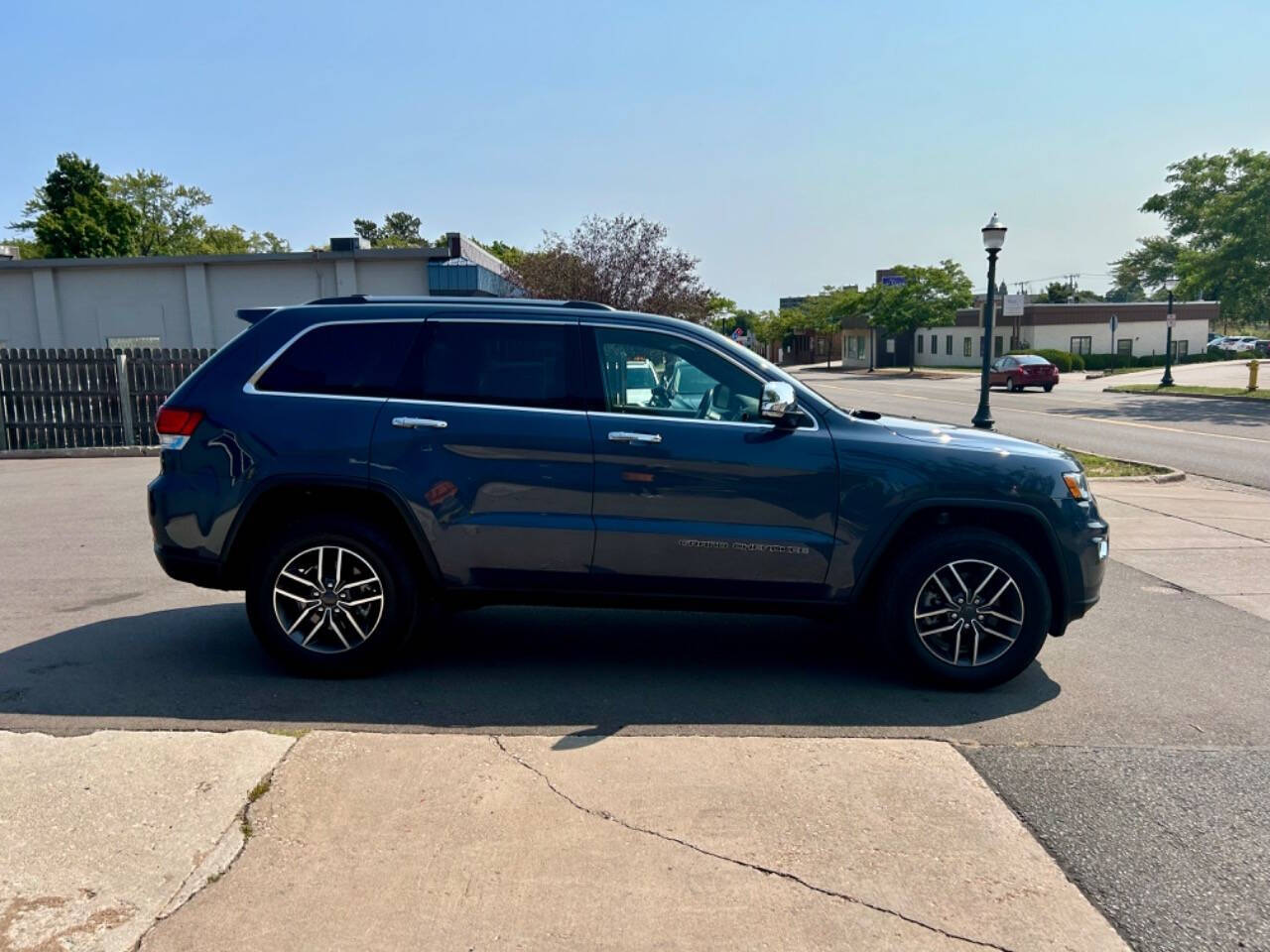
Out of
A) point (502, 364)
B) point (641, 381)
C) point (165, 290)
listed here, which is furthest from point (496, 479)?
point (165, 290)

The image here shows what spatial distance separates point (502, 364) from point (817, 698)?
7.98 ft

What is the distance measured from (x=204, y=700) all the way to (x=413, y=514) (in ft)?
4.51

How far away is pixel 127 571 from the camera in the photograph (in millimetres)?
7551

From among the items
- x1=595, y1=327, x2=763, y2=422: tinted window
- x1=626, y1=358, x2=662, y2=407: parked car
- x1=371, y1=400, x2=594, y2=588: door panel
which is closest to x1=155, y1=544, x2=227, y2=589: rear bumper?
x1=371, y1=400, x2=594, y2=588: door panel

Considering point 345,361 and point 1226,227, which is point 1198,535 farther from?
point 1226,227

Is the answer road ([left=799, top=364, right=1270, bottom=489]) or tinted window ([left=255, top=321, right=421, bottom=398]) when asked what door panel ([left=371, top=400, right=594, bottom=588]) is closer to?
tinted window ([left=255, top=321, right=421, bottom=398])

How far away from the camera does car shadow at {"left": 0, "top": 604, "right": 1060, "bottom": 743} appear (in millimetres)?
4551

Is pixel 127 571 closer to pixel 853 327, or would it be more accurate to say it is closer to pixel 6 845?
pixel 6 845

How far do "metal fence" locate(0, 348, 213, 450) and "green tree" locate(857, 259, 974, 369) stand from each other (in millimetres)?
52749

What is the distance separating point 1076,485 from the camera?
5.06 m

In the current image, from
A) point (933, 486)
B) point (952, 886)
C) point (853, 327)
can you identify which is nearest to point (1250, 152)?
point (933, 486)

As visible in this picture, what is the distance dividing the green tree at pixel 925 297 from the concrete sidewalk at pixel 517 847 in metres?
61.0

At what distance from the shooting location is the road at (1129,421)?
1656cm

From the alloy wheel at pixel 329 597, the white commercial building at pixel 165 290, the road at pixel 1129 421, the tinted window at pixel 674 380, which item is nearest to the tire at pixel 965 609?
the tinted window at pixel 674 380
